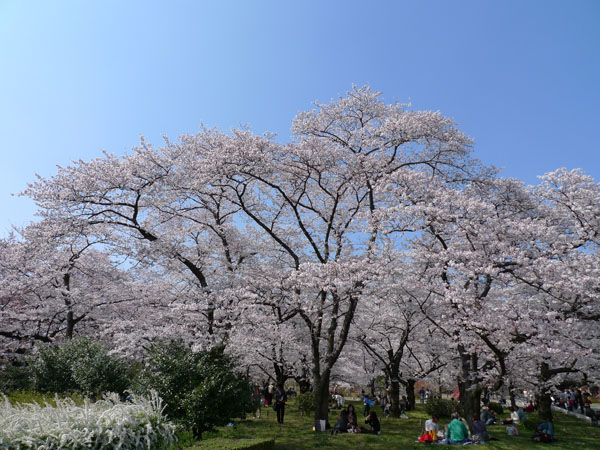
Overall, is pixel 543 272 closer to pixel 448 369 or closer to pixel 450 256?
pixel 450 256

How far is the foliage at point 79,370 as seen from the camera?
1520 cm

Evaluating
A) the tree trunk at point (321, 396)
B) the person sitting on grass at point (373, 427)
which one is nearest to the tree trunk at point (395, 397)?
the person sitting on grass at point (373, 427)

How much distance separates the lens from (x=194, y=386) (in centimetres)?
1145

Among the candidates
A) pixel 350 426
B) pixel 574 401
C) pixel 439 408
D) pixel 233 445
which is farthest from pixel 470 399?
pixel 574 401

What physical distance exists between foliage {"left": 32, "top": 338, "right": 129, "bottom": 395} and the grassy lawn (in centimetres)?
450

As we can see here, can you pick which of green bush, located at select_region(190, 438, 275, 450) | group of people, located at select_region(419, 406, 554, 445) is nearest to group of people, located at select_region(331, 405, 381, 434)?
group of people, located at select_region(419, 406, 554, 445)

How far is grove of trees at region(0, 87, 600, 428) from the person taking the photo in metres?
14.1

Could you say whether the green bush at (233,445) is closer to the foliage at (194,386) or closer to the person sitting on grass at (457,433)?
the foliage at (194,386)

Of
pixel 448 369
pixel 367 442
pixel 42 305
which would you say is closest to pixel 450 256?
pixel 367 442

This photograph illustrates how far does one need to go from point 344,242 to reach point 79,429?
→ 13385mm

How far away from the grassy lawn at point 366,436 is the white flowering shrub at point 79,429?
3.59m

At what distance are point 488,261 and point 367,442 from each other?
693cm

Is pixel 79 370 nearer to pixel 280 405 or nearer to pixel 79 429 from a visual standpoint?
pixel 280 405

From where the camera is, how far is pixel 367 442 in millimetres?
13961
